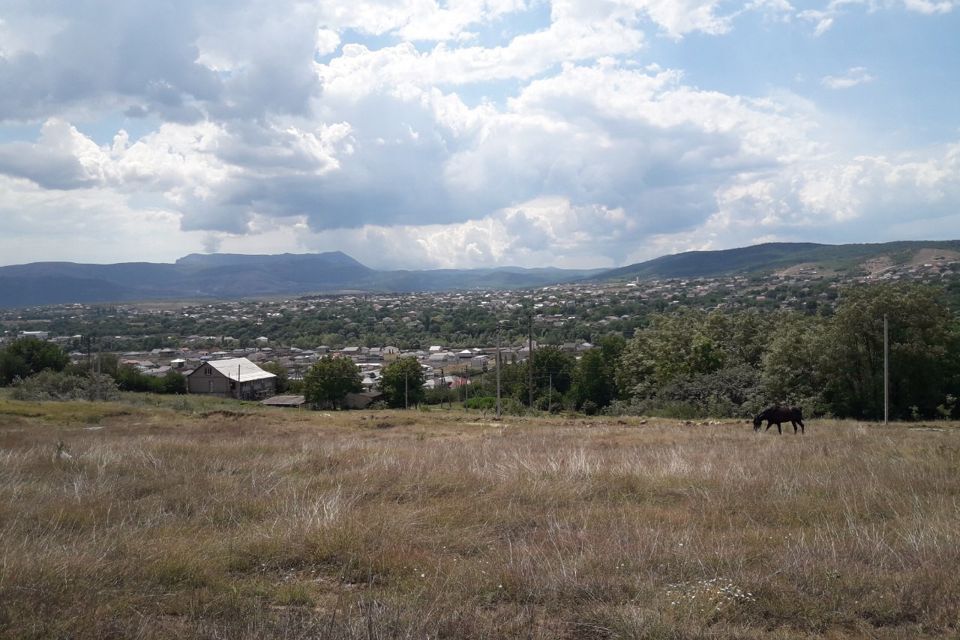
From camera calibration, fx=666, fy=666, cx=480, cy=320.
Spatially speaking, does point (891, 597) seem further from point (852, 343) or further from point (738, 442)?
point (852, 343)

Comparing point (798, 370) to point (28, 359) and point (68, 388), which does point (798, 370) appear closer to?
point (68, 388)

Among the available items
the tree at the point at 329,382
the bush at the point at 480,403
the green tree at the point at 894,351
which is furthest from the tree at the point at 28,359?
the green tree at the point at 894,351

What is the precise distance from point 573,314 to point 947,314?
102 meters

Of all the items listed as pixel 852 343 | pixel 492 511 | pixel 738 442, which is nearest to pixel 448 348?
pixel 852 343

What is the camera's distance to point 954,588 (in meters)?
4.93

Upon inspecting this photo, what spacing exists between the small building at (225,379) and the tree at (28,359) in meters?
11.6

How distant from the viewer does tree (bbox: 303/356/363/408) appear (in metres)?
59.4

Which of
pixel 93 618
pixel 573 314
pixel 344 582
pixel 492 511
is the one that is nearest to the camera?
pixel 93 618

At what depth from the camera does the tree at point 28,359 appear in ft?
192

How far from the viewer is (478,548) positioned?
20.9 feet

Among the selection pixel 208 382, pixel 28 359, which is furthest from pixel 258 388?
pixel 28 359

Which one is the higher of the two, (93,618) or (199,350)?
(93,618)

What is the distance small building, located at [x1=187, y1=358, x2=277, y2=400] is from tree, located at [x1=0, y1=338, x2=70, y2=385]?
1158 centimetres

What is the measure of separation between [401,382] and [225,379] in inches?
772
